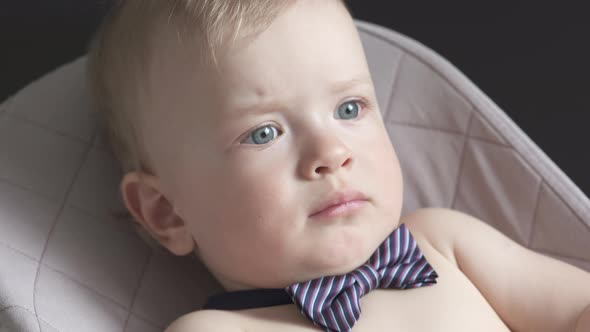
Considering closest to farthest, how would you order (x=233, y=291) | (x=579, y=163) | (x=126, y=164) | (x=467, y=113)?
(x=233, y=291) < (x=126, y=164) < (x=467, y=113) < (x=579, y=163)

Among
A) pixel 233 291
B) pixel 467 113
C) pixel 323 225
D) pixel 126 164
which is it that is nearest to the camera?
pixel 323 225

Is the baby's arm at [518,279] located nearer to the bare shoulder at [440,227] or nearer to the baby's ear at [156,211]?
the bare shoulder at [440,227]

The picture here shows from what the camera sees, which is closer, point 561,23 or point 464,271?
point 464,271

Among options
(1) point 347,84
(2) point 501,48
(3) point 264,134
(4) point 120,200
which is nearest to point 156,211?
(4) point 120,200

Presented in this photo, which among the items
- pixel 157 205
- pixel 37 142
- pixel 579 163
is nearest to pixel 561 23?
pixel 579 163

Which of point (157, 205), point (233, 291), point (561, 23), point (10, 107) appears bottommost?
point (233, 291)

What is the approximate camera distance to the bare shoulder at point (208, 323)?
1135 millimetres

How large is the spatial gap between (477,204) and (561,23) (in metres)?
0.50

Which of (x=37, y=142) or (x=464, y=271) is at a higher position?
(x=37, y=142)

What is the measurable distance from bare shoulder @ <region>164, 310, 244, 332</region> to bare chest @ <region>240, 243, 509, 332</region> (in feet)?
0.05

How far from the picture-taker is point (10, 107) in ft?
4.61

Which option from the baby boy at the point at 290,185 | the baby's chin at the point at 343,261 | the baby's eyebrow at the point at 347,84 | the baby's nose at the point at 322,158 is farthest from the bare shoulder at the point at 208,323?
the baby's eyebrow at the point at 347,84

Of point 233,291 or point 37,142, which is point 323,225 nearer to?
→ point 233,291

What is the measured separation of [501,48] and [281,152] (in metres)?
0.77
